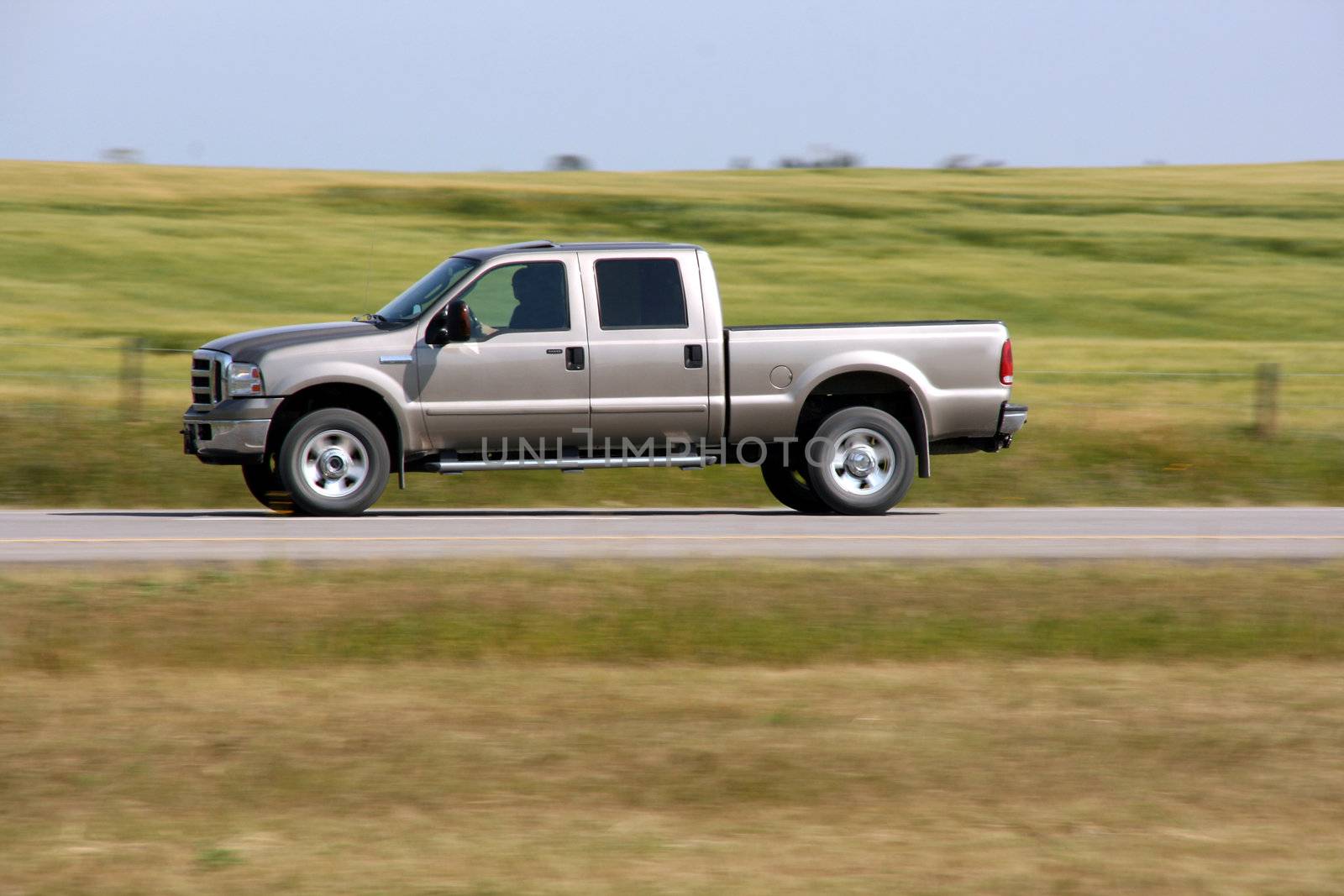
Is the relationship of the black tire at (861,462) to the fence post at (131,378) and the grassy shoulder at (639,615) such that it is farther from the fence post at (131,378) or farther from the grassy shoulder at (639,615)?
the fence post at (131,378)

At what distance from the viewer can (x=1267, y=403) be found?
62.4ft

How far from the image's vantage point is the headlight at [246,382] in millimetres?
12469

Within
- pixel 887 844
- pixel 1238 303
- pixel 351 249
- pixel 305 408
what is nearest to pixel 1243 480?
pixel 305 408

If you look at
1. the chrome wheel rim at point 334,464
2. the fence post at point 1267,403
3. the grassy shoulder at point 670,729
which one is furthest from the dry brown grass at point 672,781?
the fence post at point 1267,403

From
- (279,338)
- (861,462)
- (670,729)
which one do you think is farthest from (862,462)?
(670,729)

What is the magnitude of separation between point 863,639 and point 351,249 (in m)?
31.3

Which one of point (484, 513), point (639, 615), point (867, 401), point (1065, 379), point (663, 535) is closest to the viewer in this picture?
point (639, 615)

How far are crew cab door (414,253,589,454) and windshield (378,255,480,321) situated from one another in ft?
0.56

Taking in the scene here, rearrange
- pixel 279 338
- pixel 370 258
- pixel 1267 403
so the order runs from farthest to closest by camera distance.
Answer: pixel 370 258, pixel 1267 403, pixel 279 338

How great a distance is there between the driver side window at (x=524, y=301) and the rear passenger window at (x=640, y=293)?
31cm

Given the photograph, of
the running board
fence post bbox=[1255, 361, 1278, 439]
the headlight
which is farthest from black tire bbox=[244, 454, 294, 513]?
fence post bbox=[1255, 361, 1278, 439]

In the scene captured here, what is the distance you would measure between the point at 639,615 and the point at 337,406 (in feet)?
16.4

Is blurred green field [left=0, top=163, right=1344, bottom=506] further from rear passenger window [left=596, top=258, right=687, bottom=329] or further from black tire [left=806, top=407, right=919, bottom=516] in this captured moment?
rear passenger window [left=596, top=258, right=687, bottom=329]

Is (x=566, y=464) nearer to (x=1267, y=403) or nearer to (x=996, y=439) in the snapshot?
(x=996, y=439)
